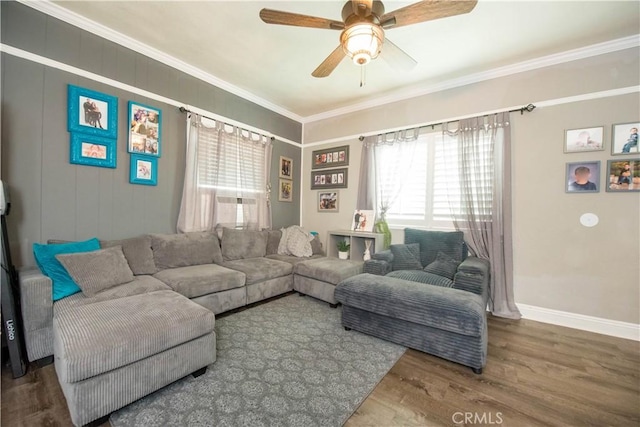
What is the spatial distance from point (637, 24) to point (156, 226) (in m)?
5.10

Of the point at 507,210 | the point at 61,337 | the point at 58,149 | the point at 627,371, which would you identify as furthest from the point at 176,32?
the point at 627,371

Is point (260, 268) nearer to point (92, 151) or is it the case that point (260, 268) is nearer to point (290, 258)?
point (290, 258)

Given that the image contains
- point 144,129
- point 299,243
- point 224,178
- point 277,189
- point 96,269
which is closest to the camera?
point 96,269

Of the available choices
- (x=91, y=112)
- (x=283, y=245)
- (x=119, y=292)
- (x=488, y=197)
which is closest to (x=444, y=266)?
(x=488, y=197)

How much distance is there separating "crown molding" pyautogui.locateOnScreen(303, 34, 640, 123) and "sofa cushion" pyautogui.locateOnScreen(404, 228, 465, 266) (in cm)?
191

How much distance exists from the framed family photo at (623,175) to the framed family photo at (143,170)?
15.5ft

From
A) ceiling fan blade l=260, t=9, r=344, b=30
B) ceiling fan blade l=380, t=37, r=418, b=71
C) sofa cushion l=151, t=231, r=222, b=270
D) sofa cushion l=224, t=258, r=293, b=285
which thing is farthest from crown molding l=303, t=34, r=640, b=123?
sofa cushion l=151, t=231, r=222, b=270

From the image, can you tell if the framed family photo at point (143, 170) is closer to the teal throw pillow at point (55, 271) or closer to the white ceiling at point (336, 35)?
the teal throw pillow at point (55, 271)

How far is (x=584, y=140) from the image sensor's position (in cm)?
264

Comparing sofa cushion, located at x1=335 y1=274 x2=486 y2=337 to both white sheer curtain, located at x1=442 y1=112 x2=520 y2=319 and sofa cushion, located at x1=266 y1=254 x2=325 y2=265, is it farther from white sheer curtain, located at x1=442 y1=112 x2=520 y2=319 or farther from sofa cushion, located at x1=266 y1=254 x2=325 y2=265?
sofa cushion, located at x1=266 y1=254 x2=325 y2=265

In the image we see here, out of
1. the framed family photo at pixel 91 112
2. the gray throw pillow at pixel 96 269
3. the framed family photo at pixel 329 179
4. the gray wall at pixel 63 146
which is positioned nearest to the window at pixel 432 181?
the framed family photo at pixel 329 179

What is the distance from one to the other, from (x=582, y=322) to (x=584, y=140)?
72.9 inches

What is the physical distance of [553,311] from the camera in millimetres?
2770

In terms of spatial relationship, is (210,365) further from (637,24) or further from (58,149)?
(637,24)
